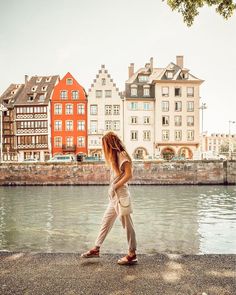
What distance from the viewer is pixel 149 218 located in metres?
16.4

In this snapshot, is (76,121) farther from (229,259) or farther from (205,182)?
(229,259)

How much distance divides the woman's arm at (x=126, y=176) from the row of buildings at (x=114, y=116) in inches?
1821

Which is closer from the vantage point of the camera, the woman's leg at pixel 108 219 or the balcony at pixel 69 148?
the woman's leg at pixel 108 219

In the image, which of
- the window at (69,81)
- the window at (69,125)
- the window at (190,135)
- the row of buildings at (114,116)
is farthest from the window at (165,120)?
the window at (69,81)

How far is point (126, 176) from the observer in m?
4.79

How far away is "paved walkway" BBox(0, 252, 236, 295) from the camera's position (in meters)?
3.83

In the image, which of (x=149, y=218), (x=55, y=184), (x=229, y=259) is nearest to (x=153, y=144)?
(x=55, y=184)

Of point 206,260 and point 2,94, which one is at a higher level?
point 2,94

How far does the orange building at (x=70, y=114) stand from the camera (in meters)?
52.0

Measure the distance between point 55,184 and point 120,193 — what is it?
34386 millimetres

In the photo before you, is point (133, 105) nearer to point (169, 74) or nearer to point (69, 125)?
point (169, 74)

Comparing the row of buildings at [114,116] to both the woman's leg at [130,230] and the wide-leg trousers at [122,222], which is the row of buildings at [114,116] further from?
the woman's leg at [130,230]

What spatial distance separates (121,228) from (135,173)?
78.9ft

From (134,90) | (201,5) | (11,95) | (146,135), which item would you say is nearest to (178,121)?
(146,135)
